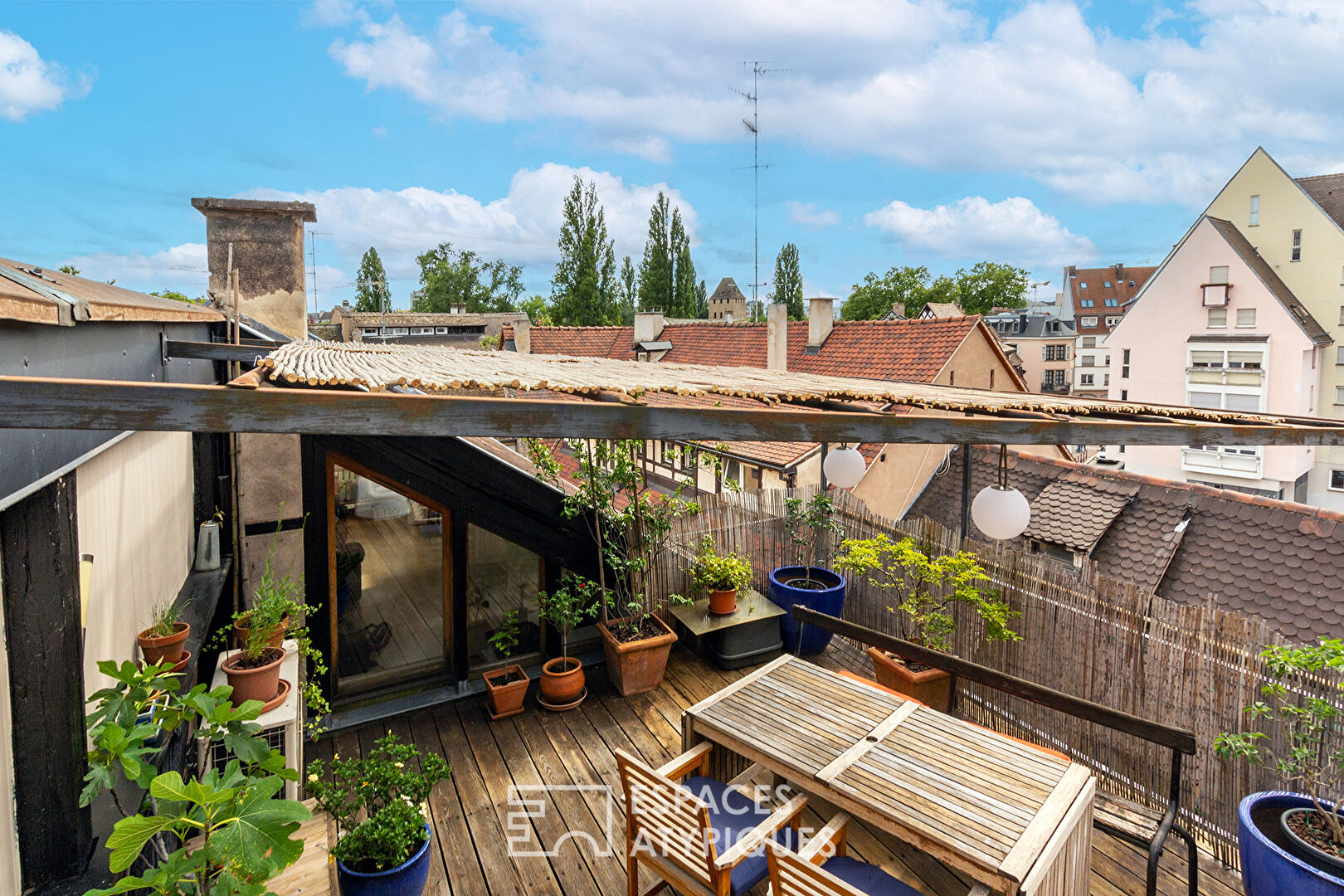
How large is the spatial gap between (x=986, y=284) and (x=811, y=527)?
151 ft

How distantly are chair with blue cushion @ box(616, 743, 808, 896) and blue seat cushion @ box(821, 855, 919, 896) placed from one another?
0.80 ft

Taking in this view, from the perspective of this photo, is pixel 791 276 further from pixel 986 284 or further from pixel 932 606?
pixel 932 606

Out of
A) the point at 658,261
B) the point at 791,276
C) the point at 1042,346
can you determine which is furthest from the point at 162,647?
the point at 791,276

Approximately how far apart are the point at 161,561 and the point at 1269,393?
31.3m

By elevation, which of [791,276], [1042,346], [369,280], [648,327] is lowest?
[648,327]

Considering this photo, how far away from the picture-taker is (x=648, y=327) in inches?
886

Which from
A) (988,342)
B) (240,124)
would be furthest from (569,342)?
(240,124)

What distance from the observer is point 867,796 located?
109 inches

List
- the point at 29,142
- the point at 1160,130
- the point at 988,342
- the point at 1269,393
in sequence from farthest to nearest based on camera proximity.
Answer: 1. the point at 1160,130
2. the point at 1269,393
3. the point at 988,342
4. the point at 29,142

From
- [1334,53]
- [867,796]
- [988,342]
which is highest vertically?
[1334,53]

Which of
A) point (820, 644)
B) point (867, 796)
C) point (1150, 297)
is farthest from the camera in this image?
point (1150, 297)

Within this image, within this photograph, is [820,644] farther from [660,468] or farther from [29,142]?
[660,468]

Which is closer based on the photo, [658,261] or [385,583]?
[385,583]

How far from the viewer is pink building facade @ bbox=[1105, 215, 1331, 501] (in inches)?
950
